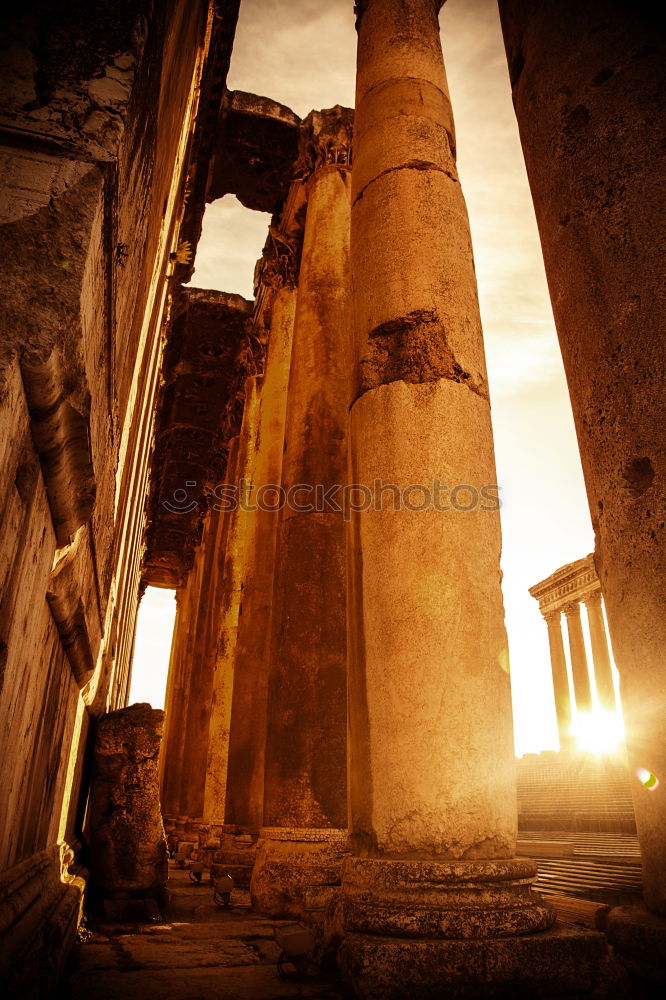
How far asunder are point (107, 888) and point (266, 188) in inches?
545

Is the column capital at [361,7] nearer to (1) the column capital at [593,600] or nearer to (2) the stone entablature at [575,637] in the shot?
(2) the stone entablature at [575,637]

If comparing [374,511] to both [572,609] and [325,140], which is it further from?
[572,609]

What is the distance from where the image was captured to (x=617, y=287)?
11.2 ft

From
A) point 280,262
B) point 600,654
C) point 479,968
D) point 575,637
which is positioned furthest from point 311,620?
point 575,637

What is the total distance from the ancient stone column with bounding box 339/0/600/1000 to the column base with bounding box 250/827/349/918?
99.4 inches

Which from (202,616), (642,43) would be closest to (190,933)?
(642,43)

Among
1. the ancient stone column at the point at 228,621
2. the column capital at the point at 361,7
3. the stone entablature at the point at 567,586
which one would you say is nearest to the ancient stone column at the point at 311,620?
the column capital at the point at 361,7

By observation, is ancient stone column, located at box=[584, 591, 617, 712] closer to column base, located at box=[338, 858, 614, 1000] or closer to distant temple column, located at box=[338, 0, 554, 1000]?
distant temple column, located at box=[338, 0, 554, 1000]

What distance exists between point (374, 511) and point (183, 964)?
2.85 m

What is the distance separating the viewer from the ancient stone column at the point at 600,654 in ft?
95.0

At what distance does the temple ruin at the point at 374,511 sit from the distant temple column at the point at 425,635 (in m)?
0.02

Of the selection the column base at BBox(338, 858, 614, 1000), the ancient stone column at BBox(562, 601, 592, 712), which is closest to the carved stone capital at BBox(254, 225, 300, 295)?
the column base at BBox(338, 858, 614, 1000)

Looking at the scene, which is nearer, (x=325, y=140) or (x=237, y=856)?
(x=237, y=856)

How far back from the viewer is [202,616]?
18281 millimetres
